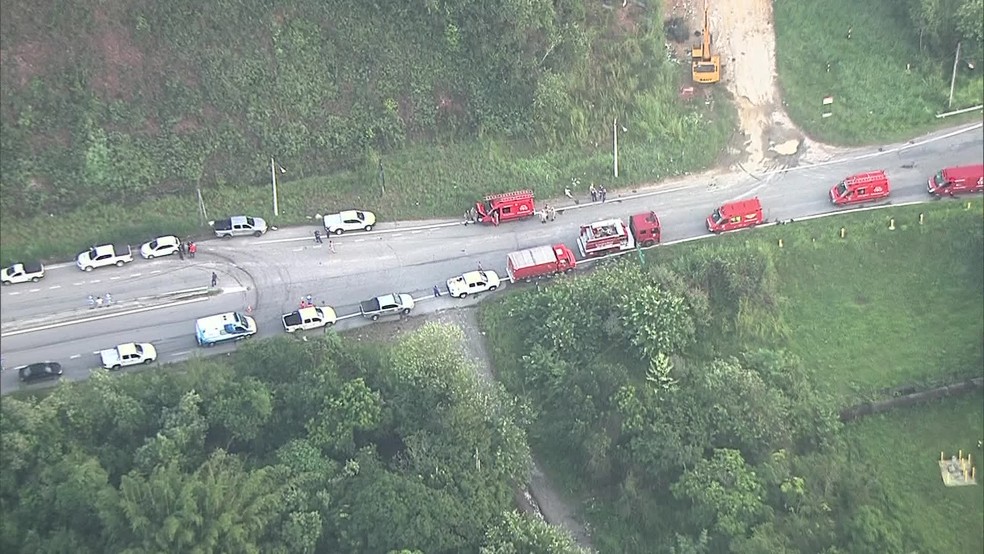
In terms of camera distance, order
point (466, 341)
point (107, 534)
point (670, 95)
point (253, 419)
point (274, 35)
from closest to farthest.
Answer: point (107, 534) → point (253, 419) → point (466, 341) → point (274, 35) → point (670, 95)

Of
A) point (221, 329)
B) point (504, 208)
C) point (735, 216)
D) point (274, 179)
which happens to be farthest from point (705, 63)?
point (221, 329)

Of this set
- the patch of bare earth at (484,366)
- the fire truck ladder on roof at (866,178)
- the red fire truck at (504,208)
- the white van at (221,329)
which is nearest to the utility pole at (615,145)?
the red fire truck at (504,208)

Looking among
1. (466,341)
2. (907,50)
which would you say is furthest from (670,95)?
(466,341)

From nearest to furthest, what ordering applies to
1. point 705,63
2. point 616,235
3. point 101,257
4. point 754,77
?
point 101,257 → point 616,235 → point 705,63 → point 754,77

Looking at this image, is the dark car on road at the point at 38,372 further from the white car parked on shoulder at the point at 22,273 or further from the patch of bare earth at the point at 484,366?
the patch of bare earth at the point at 484,366

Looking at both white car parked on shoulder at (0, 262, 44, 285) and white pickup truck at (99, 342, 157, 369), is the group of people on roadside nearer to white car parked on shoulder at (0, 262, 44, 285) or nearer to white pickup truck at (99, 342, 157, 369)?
white pickup truck at (99, 342, 157, 369)

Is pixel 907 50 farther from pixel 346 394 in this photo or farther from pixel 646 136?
pixel 346 394

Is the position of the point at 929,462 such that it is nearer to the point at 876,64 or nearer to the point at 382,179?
the point at 876,64

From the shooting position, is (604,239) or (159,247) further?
(604,239)

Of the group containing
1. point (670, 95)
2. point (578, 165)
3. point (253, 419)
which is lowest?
point (253, 419)
